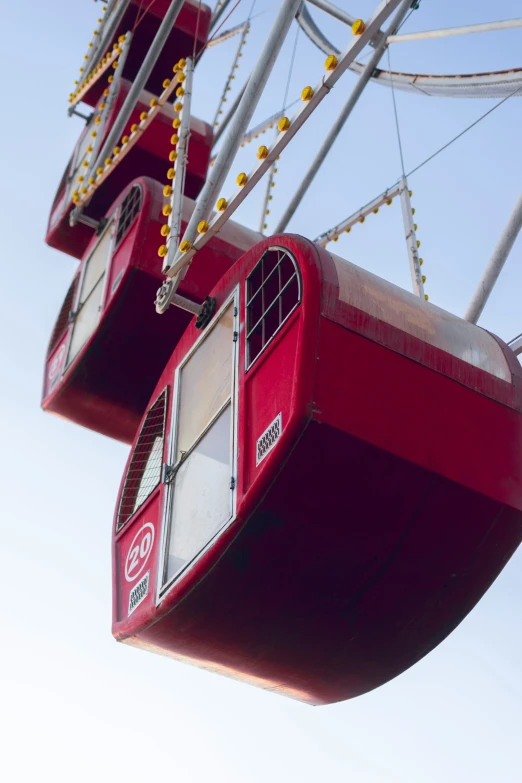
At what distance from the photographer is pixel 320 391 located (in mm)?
6305

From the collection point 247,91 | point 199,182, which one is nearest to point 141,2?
point 199,182

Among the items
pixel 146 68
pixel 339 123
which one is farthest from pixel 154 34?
pixel 339 123

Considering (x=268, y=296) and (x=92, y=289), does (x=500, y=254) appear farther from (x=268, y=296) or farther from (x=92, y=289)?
(x=92, y=289)

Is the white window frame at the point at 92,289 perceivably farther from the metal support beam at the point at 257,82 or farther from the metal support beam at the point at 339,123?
the metal support beam at the point at 257,82

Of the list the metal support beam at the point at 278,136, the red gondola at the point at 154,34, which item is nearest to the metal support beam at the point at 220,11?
the red gondola at the point at 154,34

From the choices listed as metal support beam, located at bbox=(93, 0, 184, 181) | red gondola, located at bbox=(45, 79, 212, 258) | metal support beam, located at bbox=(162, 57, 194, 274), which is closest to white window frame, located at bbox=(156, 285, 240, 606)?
metal support beam, located at bbox=(162, 57, 194, 274)

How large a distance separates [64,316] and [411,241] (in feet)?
20.0

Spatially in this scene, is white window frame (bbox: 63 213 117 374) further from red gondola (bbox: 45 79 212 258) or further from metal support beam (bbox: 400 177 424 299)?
metal support beam (bbox: 400 177 424 299)

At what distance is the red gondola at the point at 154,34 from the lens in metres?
18.1

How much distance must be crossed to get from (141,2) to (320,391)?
1435cm

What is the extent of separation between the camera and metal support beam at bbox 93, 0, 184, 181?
11812 millimetres

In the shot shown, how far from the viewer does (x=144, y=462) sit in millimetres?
9727

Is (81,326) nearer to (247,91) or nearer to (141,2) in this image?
(247,91)

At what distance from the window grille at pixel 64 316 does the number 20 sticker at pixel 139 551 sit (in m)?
5.78
